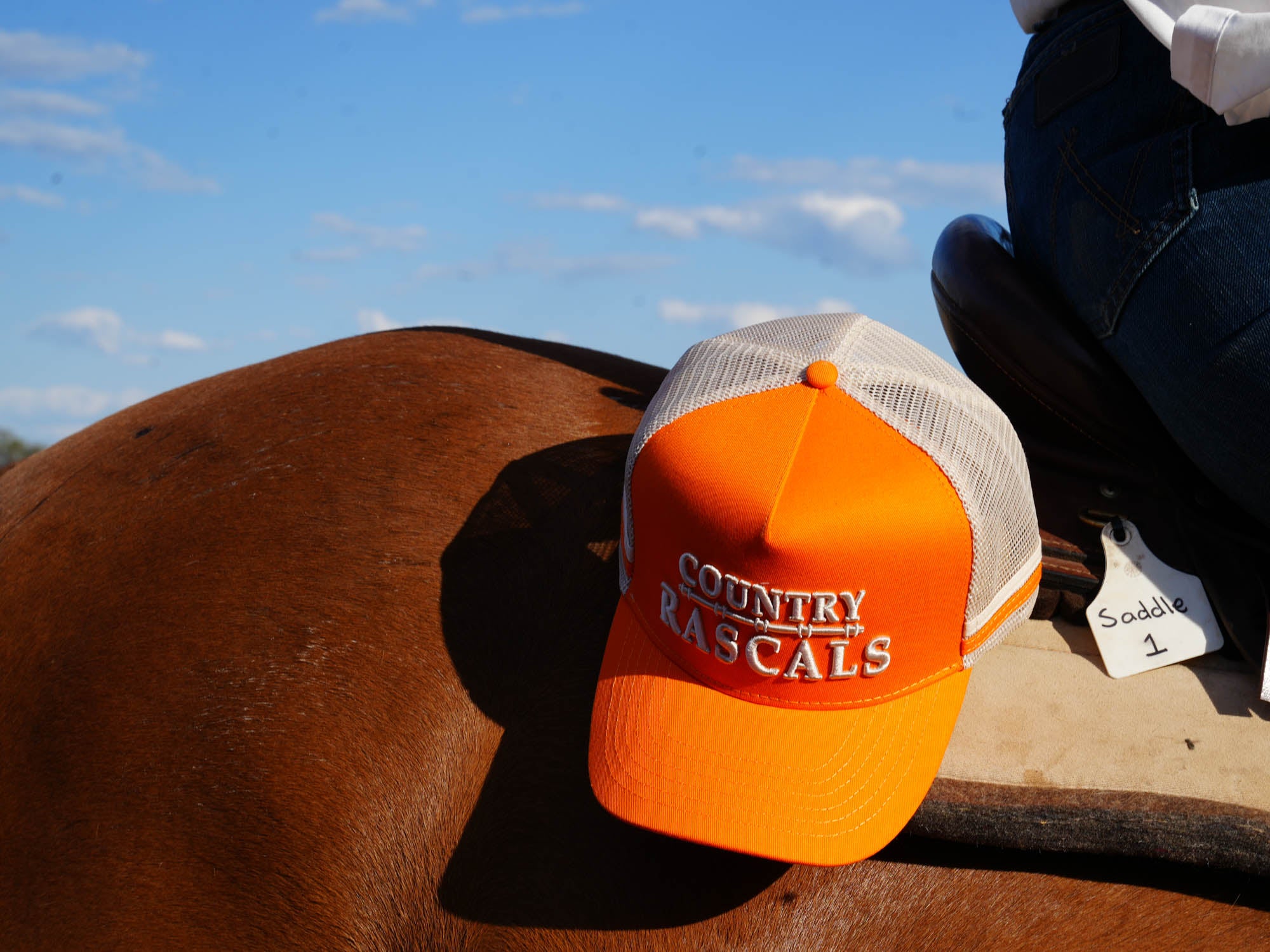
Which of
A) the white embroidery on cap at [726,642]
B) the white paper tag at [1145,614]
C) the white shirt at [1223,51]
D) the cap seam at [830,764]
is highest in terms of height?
the white shirt at [1223,51]

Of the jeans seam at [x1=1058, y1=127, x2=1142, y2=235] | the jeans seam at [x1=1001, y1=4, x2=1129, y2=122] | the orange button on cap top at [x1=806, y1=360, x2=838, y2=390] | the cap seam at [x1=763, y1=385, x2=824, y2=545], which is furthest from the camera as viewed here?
the jeans seam at [x1=1001, y1=4, x2=1129, y2=122]

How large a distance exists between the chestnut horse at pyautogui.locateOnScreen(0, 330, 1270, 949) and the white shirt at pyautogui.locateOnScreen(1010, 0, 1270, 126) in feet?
3.21

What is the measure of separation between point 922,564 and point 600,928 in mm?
674

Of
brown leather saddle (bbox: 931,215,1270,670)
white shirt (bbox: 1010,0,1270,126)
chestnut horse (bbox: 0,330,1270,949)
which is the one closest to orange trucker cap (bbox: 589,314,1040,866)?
chestnut horse (bbox: 0,330,1270,949)

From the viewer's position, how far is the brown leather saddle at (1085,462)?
1488mm

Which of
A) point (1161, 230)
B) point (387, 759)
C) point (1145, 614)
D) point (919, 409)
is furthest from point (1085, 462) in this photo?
point (387, 759)

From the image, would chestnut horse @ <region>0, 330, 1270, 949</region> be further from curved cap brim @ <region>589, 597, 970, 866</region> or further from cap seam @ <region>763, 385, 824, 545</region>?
cap seam @ <region>763, 385, 824, 545</region>

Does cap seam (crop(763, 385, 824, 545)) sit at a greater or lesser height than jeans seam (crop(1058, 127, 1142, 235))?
lesser

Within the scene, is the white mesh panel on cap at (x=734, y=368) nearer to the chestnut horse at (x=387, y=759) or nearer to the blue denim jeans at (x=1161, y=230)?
the chestnut horse at (x=387, y=759)

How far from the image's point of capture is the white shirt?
48.6 inches

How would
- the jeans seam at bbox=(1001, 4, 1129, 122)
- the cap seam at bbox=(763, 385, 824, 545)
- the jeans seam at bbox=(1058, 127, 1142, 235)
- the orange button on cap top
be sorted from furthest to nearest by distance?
the jeans seam at bbox=(1001, 4, 1129, 122) → the jeans seam at bbox=(1058, 127, 1142, 235) → the orange button on cap top → the cap seam at bbox=(763, 385, 824, 545)

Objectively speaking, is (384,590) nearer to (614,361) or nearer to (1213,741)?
(614,361)

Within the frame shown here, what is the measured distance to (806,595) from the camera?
1192 mm

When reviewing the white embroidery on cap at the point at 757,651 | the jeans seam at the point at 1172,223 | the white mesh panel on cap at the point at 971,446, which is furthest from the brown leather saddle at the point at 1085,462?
the white embroidery on cap at the point at 757,651
